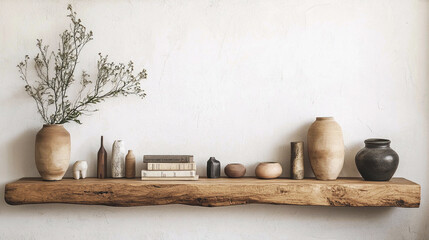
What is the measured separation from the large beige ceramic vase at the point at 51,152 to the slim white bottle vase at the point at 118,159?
284 mm

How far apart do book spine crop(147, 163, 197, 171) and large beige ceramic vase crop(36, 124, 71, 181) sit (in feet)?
1.71

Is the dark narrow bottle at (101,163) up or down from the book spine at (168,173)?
up

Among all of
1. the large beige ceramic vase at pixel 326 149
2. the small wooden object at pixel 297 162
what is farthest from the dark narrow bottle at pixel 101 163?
the large beige ceramic vase at pixel 326 149

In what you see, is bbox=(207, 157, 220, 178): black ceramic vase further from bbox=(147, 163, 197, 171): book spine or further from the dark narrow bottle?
the dark narrow bottle

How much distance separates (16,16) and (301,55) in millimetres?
1864

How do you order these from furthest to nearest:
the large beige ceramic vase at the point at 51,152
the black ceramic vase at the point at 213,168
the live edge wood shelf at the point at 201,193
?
the black ceramic vase at the point at 213,168 → the large beige ceramic vase at the point at 51,152 → the live edge wood shelf at the point at 201,193

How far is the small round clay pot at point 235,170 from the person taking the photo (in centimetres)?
252

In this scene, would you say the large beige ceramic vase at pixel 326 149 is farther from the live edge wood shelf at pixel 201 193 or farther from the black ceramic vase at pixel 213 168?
the black ceramic vase at pixel 213 168

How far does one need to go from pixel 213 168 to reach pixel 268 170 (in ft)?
1.11

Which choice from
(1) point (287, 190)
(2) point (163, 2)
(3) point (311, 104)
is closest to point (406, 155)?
(3) point (311, 104)

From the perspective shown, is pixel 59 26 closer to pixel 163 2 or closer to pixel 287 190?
pixel 163 2

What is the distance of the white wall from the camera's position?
261 cm

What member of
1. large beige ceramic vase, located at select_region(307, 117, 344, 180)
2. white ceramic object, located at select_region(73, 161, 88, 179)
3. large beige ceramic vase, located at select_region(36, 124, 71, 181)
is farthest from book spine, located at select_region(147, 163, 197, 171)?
large beige ceramic vase, located at select_region(307, 117, 344, 180)

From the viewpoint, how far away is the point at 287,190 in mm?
2324
